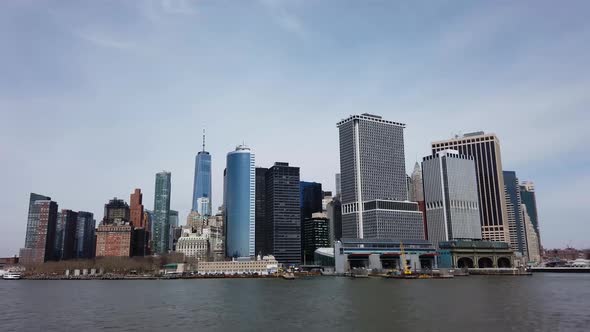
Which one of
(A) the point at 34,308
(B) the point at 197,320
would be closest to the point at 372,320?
(B) the point at 197,320

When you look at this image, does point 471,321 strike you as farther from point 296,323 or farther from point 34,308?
point 34,308

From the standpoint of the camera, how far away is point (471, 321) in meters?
64.3

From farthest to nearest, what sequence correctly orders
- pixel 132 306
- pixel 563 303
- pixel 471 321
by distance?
1. pixel 132 306
2. pixel 563 303
3. pixel 471 321

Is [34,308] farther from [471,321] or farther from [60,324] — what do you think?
[471,321]

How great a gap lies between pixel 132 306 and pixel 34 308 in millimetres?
19273

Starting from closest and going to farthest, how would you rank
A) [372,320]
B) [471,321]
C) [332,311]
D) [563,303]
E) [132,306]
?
[471,321]
[372,320]
[332,311]
[563,303]
[132,306]

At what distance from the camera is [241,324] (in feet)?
221

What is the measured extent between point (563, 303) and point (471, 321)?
3493 centimetres

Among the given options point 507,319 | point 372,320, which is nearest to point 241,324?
point 372,320

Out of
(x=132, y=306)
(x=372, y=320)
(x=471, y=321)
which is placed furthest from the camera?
(x=132, y=306)

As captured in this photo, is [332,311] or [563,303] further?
[563,303]

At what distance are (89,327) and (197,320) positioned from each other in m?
14.9

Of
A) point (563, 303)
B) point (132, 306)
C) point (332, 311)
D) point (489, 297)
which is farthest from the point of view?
point (489, 297)

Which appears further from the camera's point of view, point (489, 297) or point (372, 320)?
point (489, 297)
